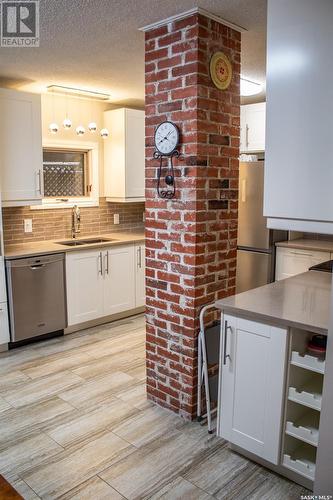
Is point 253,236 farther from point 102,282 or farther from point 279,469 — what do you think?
point 279,469

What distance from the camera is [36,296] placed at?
3990 millimetres

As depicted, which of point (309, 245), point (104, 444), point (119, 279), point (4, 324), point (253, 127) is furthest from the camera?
point (119, 279)

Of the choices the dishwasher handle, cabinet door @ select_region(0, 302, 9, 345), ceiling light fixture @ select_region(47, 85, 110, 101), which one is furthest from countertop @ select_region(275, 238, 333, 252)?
cabinet door @ select_region(0, 302, 9, 345)

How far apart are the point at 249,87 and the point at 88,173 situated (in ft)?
7.07

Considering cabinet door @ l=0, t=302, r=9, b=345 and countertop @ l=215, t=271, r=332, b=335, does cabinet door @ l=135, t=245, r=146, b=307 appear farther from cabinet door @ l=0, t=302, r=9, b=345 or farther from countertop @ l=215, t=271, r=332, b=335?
countertop @ l=215, t=271, r=332, b=335

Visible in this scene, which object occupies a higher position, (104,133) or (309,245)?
(104,133)

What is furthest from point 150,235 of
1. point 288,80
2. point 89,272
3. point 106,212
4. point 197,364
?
point 106,212

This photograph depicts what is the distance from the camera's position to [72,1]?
7.48ft

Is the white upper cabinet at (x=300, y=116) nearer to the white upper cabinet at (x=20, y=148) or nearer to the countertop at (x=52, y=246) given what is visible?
the countertop at (x=52, y=246)

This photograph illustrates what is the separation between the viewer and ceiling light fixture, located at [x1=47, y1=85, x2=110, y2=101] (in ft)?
13.9

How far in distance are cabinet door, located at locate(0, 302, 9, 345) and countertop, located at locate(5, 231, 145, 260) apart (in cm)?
47

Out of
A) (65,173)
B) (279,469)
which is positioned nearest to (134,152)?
(65,173)

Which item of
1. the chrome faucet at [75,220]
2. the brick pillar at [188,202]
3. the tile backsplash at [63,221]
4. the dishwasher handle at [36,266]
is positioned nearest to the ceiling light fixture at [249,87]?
the brick pillar at [188,202]

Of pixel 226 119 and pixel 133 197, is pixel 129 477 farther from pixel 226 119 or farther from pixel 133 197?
pixel 133 197
